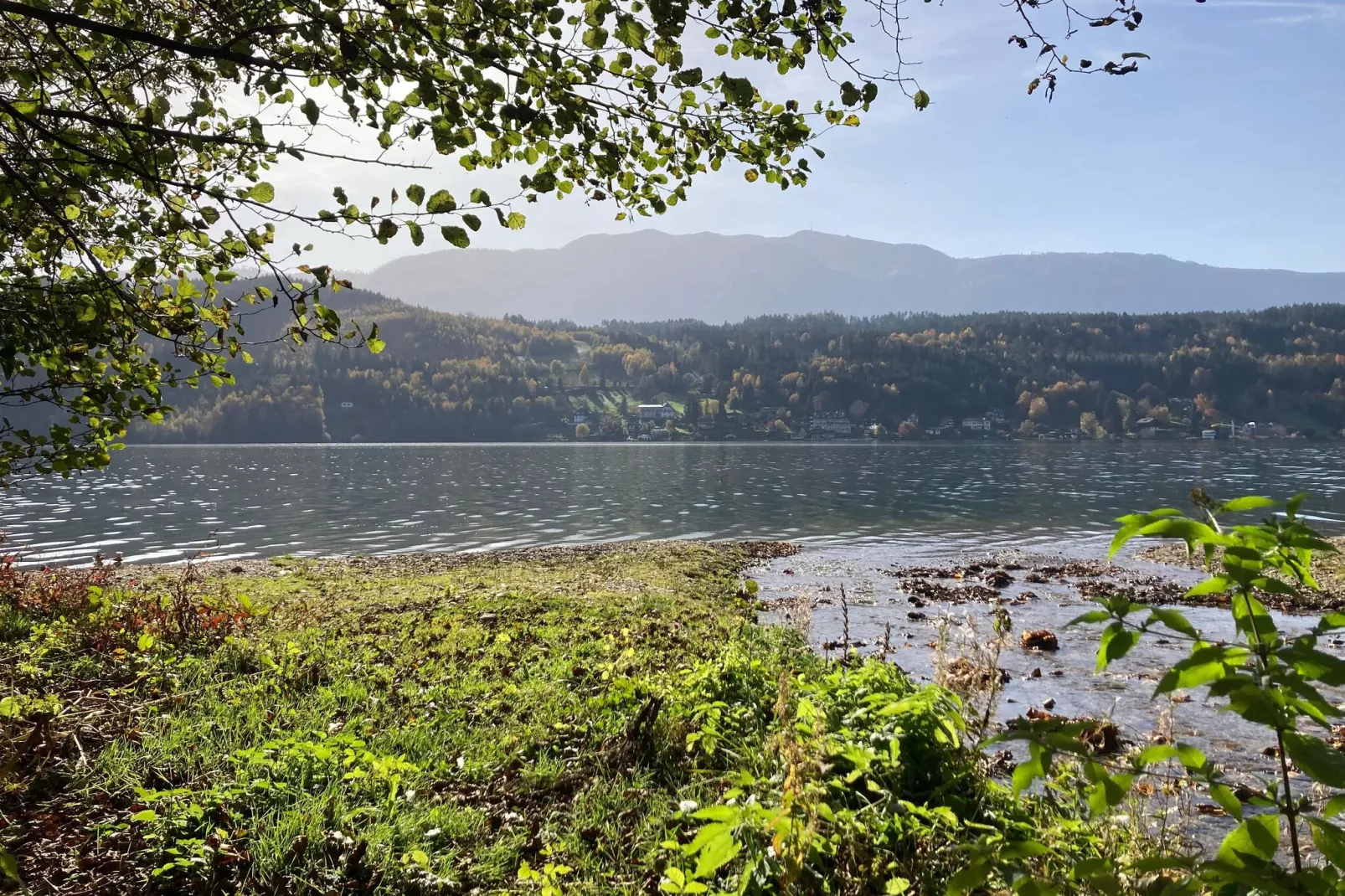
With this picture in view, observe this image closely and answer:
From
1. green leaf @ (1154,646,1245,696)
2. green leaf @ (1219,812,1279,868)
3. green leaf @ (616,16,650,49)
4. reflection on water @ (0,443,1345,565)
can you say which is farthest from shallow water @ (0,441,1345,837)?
green leaf @ (616,16,650,49)

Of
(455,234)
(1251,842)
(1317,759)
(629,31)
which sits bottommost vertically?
(1251,842)

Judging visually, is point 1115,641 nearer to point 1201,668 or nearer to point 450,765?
point 1201,668

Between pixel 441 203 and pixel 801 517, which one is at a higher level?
pixel 441 203

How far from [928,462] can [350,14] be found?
411ft

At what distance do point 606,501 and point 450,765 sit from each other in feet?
207

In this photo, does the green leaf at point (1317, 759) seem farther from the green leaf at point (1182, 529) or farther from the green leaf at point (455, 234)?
the green leaf at point (455, 234)

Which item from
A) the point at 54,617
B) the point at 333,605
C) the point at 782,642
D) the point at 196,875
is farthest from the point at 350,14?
the point at 333,605

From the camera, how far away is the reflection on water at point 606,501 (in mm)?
45688

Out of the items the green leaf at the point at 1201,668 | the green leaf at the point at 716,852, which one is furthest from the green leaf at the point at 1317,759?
the green leaf at the point at 716,852

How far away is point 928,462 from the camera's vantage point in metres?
122

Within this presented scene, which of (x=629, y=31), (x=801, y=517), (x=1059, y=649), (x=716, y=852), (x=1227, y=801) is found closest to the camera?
(x=1227, y=801)

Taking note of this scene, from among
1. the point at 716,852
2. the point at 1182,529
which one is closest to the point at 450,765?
the point at 716,852

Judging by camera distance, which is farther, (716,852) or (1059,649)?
(1059,649)

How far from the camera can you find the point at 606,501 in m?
70.2
